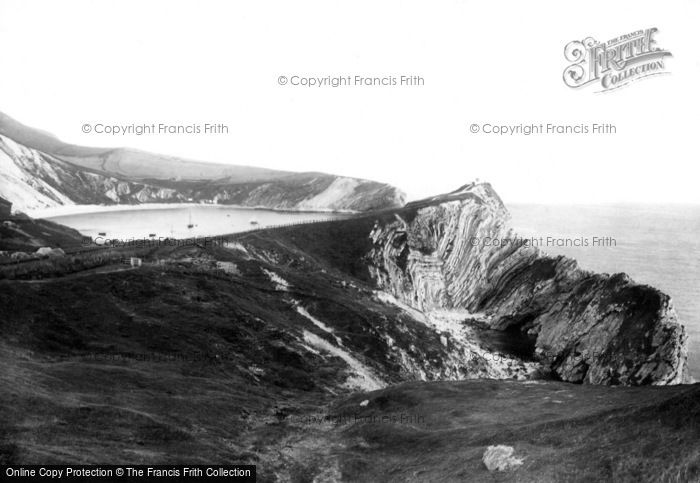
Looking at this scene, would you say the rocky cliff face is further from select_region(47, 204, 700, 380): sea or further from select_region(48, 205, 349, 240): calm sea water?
select_region(48, 205, 349, 240): calm sea water

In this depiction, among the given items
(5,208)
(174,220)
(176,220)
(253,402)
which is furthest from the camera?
(176,220)

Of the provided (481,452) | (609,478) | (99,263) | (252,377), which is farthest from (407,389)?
(99,263)

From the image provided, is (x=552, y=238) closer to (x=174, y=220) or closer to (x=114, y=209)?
(x=174, y=220)

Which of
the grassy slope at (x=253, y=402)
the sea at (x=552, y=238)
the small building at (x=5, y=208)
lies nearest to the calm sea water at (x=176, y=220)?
the sea at (x=552, y=238)

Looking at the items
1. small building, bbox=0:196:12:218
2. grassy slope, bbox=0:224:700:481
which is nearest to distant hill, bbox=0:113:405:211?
small building, bbox=0:196:12:218

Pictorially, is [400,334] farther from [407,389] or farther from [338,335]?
[407,389]

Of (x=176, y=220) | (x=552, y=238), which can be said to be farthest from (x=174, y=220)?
(x=552, y=238)

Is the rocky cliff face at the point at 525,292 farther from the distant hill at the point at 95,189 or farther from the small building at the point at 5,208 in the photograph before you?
the small building at the point at 5,208

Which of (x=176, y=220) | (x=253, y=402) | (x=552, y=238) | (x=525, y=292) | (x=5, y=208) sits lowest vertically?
(x=253, y=402)

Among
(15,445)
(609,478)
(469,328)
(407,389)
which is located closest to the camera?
(609,478)
